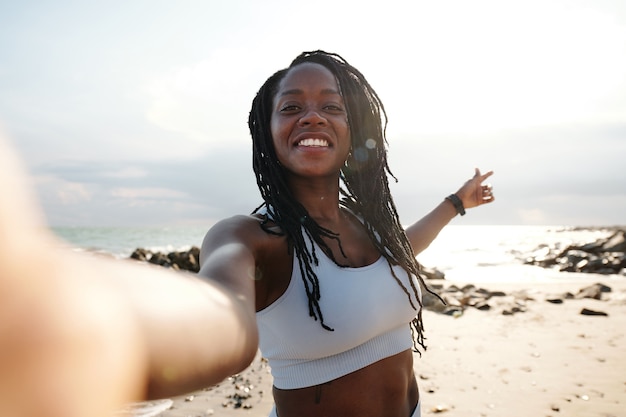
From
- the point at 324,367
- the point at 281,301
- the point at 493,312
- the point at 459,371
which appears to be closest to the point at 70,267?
the point at 281,301

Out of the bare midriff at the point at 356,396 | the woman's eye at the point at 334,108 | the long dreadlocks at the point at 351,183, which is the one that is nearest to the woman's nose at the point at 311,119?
the woman's eye at the point at 334,108

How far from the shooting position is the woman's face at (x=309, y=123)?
7.85 feet

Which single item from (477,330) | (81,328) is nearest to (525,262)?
(477,330)

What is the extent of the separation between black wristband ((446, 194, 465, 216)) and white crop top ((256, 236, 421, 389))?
1665 mm

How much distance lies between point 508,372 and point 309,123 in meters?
4.59

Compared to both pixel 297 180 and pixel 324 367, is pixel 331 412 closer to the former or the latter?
pixel 324 367

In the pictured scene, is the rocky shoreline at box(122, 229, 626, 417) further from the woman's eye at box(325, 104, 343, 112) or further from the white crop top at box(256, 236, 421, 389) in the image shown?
the woman's eye at box(325, 104, 343, 112)

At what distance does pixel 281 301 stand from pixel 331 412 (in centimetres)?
59

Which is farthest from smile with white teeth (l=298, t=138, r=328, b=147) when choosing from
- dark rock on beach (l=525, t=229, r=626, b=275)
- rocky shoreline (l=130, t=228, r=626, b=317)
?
dark rock on beach (l=525, t=229, r=626, b=275)

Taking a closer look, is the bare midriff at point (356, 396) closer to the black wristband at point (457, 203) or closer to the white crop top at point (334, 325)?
the white crop top at point (334, 325)

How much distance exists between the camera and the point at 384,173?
305cm

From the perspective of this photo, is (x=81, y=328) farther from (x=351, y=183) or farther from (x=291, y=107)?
(x=351, y=183)

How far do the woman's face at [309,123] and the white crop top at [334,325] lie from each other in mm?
510

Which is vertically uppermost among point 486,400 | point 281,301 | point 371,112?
point 371,112
